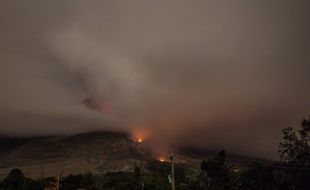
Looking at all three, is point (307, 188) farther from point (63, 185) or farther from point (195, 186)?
point (63, 185)

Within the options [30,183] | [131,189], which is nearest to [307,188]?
[131,189]

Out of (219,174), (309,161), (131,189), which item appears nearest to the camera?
(309,161)

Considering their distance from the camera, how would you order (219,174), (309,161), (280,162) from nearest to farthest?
(309,161)
(280,162)
(219,174)

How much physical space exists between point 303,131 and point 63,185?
112831 millimetres

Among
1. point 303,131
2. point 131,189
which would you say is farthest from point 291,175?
point 131,189

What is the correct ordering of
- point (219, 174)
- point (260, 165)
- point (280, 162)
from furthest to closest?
point (219, 174)
point (260, 165)
point (280, 162)

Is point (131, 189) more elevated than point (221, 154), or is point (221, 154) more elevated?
point (221, 154)

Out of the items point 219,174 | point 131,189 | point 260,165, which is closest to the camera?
point 260,165

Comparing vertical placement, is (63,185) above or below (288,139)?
below

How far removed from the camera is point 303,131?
140375 mm

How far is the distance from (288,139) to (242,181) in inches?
1481

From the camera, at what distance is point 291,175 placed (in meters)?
140

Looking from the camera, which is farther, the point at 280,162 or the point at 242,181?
the point at 242,181

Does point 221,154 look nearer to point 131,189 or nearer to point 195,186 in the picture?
point 195,186
